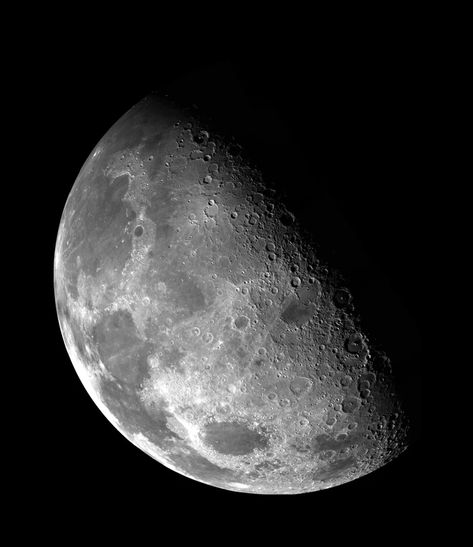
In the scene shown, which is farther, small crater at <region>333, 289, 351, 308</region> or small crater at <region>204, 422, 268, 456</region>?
small crater at <region>204, 422, 268, 456</region>

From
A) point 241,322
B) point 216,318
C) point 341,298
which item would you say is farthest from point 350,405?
point 216,318

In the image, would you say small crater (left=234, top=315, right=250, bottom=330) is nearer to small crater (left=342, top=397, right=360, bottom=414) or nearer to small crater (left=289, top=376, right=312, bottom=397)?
small crater (left=289, top=376, right=312, bottom=397)

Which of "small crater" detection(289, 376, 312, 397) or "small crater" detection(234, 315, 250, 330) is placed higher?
"small crater" detection(234, 315, 250, 330)

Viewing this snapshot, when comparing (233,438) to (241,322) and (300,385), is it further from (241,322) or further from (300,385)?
(241,322)

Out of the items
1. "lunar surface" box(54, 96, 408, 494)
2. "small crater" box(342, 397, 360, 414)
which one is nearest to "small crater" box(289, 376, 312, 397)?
"lunar surface" box(54, 96, 408, 494)

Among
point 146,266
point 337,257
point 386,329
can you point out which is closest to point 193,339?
point 146,266

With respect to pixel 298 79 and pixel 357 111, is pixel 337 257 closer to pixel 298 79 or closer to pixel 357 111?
pixel 357 111

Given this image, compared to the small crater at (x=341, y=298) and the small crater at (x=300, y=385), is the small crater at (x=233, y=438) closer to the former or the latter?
the small crater at (x=300, y=385)

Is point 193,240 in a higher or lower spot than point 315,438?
higher
